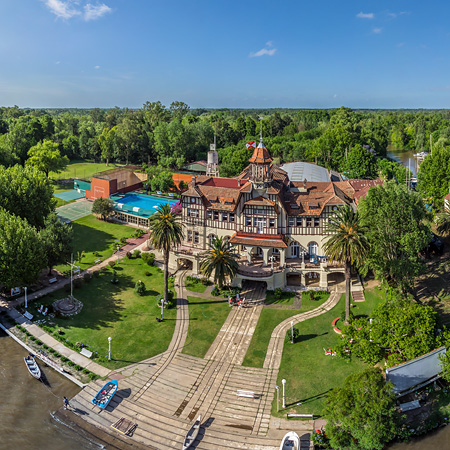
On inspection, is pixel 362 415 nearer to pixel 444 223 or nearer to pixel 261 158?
pixel 261 158

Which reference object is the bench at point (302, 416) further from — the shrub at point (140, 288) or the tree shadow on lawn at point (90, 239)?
the tree shadow on lawn at point (90, 239)

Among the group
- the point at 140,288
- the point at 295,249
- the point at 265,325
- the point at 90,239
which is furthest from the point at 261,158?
the point at 90,239

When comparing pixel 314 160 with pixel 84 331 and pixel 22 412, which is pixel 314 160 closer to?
pixel 84 331

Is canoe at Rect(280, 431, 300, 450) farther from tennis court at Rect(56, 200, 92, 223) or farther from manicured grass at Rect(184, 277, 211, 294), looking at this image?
tennis court at Rect(56, 200, 92, 223)

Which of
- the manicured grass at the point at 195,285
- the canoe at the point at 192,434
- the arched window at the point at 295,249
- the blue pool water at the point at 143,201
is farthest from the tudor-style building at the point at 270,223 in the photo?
the blue pool water at the point at 143,201

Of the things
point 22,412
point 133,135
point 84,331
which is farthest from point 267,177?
point 133,135
